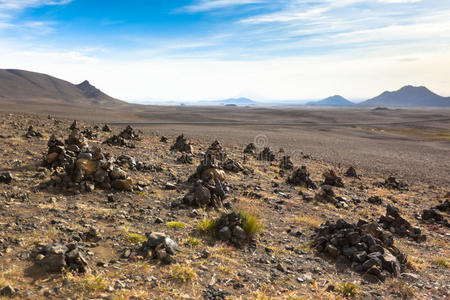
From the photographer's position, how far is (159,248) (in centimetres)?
619

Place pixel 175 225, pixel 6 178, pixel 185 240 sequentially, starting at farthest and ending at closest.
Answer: pixel 6 178, pixel 175 225, pixel 185 240

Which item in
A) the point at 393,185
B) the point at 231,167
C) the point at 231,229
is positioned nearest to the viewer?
the point at 231,229

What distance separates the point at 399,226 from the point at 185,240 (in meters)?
8.54

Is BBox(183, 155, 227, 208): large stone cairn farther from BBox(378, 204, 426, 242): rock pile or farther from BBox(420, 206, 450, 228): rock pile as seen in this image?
BBox(420, 206, 450, 228): rock pile

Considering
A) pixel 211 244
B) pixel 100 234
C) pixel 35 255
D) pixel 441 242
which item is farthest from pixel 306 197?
pixel 35 255

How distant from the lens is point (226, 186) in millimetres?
12070

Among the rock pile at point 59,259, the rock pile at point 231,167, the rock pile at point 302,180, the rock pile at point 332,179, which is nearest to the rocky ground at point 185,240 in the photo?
the rock pile at point 59,259

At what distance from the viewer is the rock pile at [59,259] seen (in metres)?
5.13

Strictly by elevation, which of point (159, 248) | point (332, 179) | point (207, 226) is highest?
point (159, 248)

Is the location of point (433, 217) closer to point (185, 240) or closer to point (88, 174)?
point (185, 240)

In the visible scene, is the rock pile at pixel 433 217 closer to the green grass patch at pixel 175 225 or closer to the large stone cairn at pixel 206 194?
the large stone cairn at pixel 206 194

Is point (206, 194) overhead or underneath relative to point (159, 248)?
overhead

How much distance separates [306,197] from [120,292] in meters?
10.00

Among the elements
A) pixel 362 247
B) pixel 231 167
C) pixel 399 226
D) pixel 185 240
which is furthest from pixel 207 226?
pixel 231 167
